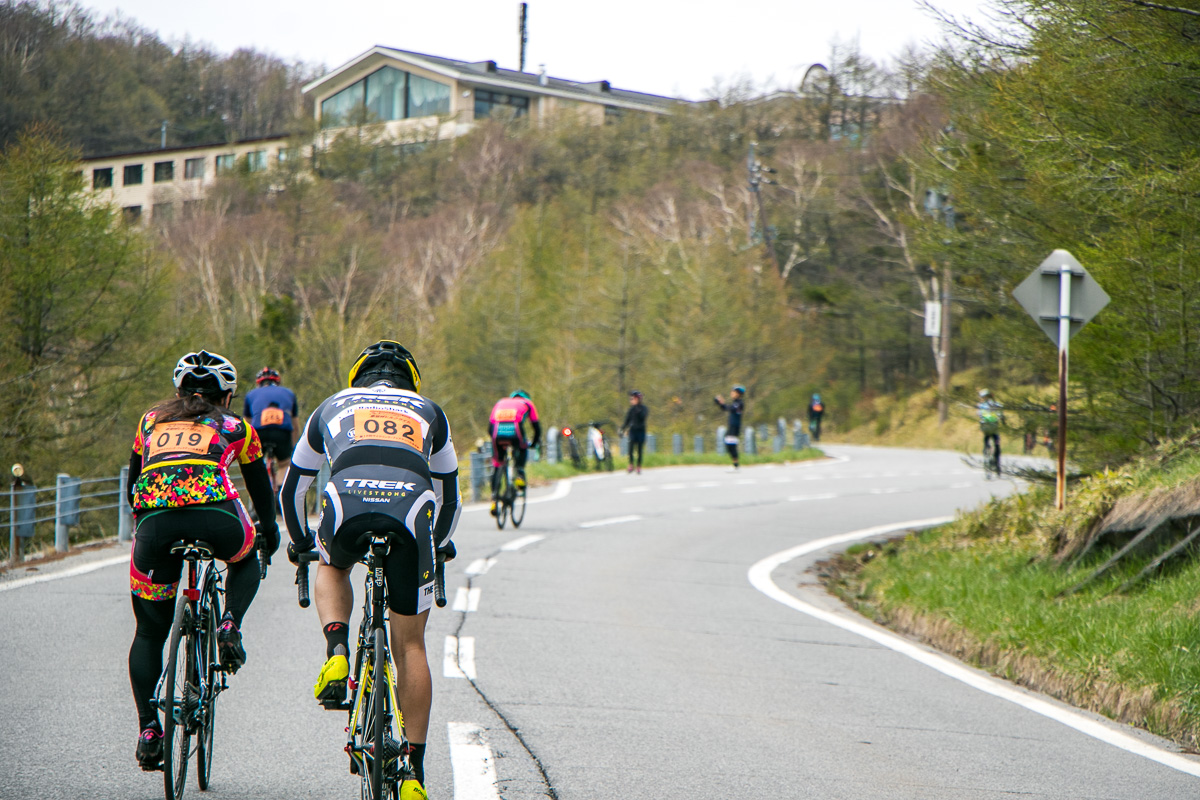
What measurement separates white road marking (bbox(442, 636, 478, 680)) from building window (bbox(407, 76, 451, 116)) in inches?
2613

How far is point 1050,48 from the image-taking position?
1174 cm

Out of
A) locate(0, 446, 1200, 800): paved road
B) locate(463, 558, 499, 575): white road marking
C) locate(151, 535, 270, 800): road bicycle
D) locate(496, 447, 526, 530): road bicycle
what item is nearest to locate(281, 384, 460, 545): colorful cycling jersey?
locate(151, 535, 270, 800): road bicycle

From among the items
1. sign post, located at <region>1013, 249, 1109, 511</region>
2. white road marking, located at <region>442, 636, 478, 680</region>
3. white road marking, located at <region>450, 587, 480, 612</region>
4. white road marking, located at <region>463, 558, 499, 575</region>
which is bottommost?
white road marking, located at <region>463, 558, 499, 575</region>

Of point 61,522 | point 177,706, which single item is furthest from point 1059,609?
point 61,522

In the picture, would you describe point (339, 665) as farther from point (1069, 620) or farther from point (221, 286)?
point (221, 286)

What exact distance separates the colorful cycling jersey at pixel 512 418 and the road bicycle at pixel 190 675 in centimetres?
1093

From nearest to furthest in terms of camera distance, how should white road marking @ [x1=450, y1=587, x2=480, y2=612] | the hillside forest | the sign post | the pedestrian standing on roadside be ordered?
white road marking @ [x1=450, y1=587, x2=480, y2=612]
the sign post
the hillside forest
the pedestrian standing on roadside

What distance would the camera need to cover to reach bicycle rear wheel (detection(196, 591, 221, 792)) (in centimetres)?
466

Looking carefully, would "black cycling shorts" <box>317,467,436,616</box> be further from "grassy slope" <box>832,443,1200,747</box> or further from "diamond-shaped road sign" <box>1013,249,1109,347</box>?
"diamond-shaped road sign" <box>1013,249,1109,347</box>

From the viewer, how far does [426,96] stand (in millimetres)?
72312

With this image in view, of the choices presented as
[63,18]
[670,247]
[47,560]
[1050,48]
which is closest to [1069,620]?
[1050,48]

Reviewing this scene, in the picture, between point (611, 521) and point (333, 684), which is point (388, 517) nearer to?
point (333, 684)

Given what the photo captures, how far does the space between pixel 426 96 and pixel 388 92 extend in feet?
8.20

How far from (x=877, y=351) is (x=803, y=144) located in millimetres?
10953
